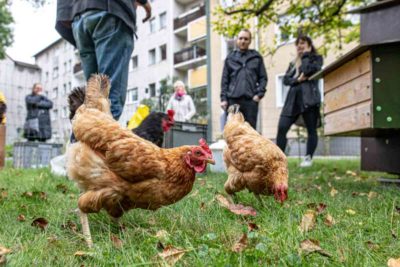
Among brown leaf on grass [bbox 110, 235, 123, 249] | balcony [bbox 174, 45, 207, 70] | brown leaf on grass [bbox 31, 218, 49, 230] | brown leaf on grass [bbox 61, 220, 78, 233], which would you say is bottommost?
brown leaf on grass [bbox 61, 220, 78, 233]

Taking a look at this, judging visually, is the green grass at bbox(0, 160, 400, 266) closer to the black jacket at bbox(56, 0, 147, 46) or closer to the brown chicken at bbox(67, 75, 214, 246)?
the brown chicken at bbox(67, 75, 214, 246)

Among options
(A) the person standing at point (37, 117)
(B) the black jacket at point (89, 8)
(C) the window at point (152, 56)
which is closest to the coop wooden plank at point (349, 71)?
(B) the black jacket at point (89, 8)

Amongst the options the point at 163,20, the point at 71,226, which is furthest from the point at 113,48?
the point at 163,20

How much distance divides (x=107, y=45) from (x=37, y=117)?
7.72m

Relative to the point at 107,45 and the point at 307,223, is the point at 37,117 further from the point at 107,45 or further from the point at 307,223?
the point at 307,223

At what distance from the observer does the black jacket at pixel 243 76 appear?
622cm

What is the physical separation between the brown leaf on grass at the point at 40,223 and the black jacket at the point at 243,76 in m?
4.14

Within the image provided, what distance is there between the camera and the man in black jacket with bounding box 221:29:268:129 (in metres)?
6.23

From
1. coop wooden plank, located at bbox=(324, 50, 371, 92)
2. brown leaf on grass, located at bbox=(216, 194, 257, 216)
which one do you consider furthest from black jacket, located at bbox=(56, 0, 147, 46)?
coop wooden plank, located at bbox=(324, 50, 371, 92)

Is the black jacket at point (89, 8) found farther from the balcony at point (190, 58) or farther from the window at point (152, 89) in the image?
the balcony at point (190, 58)

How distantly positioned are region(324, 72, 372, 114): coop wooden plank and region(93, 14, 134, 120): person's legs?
2.31 metres

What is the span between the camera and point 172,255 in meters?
1.83

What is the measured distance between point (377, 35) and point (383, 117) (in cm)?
87

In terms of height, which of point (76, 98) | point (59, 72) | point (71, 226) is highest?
point (59, 72)
